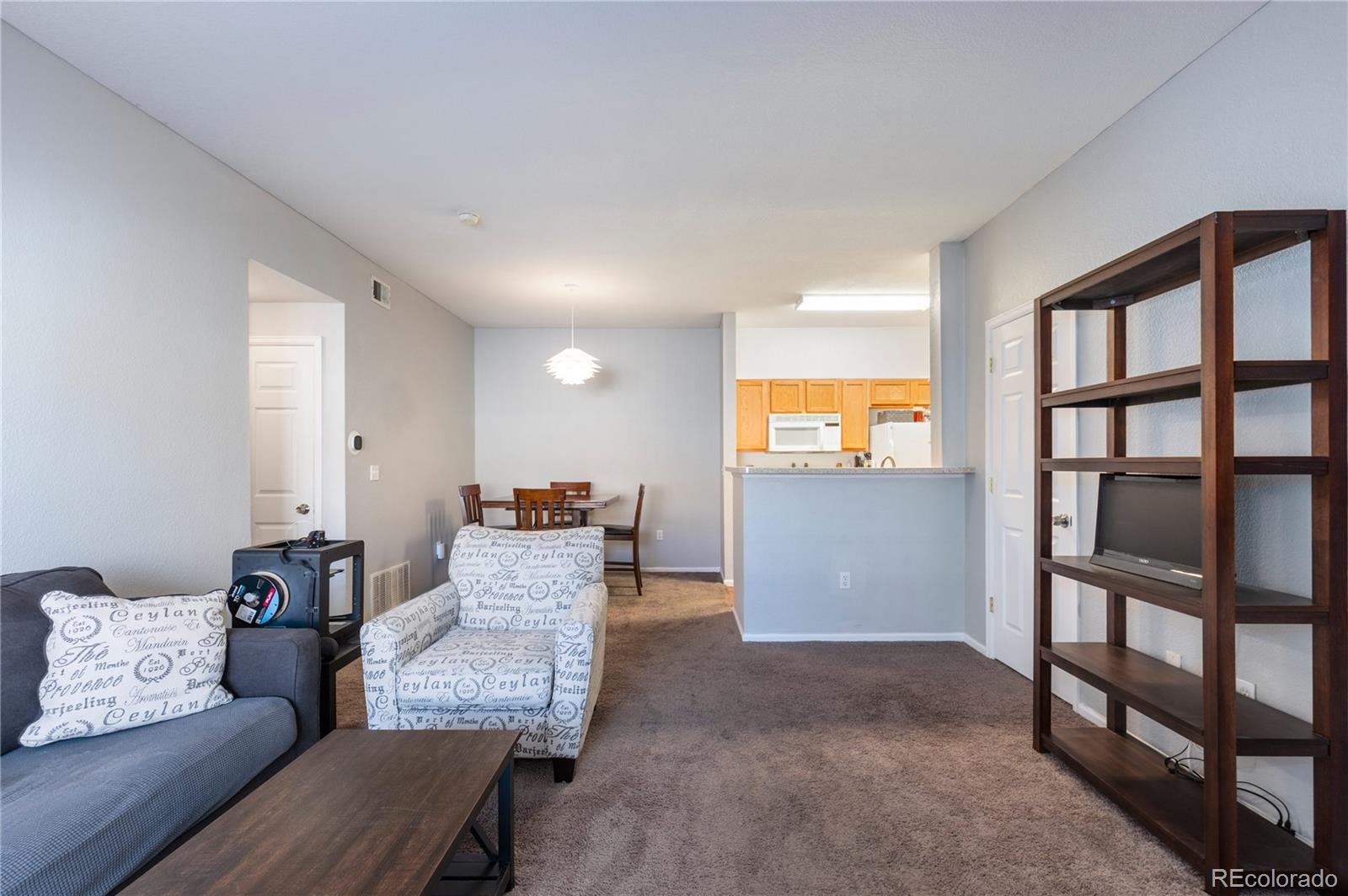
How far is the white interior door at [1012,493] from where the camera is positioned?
3197 mm

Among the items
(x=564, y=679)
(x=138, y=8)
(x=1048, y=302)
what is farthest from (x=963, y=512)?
(x=138, y=8)

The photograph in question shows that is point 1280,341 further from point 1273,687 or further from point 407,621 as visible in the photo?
point 407,621

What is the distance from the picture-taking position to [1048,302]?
93.5 inches

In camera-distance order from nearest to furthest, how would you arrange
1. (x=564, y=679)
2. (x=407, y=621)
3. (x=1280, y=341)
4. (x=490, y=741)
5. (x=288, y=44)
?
(x=490, y=741)
(x=1280, y=341)
(x=288, y=44)
(x=564, y=679)
(x=407, y=621)

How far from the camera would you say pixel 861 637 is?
3973mm

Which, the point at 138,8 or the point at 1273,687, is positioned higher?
the point at 138,8

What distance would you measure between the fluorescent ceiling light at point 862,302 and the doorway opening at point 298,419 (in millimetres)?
3691

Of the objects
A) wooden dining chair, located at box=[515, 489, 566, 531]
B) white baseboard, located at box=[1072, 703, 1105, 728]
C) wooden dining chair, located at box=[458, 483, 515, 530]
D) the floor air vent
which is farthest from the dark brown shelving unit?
wooden dining chair, located at box=[458, 483, 515, 530]

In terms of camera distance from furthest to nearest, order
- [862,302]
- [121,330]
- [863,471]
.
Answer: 1. [862,302]
2. [863,471]
3. [121,330]

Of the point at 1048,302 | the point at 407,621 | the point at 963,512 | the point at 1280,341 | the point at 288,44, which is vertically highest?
the point at 288,44

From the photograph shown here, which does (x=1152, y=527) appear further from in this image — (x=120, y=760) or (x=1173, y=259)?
(x=120, y=760)

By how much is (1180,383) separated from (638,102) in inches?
80.5

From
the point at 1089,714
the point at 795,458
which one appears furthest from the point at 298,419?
the point at 795,458

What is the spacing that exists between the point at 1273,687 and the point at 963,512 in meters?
2.12
